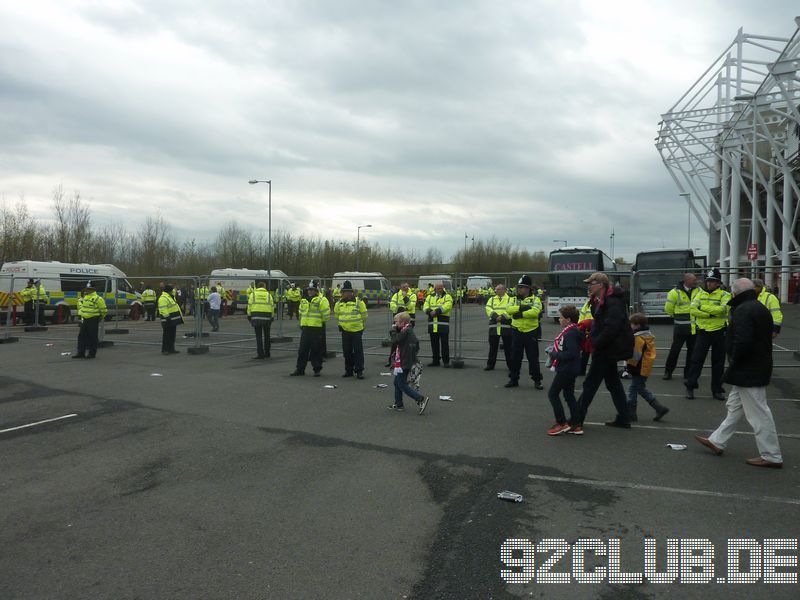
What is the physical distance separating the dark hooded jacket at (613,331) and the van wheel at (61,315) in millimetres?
25691

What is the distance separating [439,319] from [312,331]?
2863 mm

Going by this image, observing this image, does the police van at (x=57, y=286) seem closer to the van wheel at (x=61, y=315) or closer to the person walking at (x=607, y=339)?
the van wheel at (x=61, y=315)

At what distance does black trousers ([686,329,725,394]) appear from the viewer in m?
9.28

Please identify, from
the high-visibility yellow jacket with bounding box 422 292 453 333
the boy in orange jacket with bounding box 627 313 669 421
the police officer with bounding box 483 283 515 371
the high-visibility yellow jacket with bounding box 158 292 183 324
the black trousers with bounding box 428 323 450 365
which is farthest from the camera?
the high-visibility yellow jacket with bounding box 158 292 183 324

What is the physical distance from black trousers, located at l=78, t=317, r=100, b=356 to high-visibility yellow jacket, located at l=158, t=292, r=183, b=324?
5.28 ft

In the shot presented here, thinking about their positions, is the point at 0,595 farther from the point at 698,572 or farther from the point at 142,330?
the point at 142,330

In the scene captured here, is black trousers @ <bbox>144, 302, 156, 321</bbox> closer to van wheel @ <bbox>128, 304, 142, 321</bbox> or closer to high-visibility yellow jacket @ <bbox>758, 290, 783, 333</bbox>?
van wheel @ <bbox>128, 304, 142, 321</bbox>

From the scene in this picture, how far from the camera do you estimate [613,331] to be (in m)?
6.91

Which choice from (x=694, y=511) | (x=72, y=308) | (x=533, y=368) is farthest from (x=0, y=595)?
(x=72, y=308)

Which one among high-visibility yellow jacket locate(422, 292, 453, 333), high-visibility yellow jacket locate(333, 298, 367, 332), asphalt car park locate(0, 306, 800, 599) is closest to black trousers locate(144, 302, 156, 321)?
asphalt car park locate(0, 306, 800, 599)

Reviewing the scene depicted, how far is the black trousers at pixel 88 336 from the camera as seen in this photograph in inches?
577

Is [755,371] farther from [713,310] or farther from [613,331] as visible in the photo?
[713,310]

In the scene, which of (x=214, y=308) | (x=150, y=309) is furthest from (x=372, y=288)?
(x=150, y=309)

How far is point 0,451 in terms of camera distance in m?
6.57
